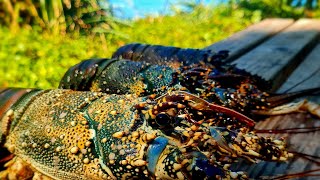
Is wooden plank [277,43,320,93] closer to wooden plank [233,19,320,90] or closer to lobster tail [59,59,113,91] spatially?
wooden plank [233,19,320,90]

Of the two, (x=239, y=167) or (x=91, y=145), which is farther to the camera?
(x=239, y=167)

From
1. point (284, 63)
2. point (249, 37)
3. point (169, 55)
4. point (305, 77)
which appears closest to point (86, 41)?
point (249, 37)

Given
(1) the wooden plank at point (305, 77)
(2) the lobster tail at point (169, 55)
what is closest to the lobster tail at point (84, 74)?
(2) the lobster tail at point (169, 55)

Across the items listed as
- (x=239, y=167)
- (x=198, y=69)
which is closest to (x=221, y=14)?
(x=198, y=69)

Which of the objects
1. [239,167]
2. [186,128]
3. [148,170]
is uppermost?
[186,128]

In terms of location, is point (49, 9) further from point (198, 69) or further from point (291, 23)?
point (198, 69)

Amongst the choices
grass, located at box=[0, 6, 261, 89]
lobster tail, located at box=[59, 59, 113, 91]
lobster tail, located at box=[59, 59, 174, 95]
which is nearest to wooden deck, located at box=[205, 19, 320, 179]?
lobster tail, located at box=[59, 59, 174, 95]

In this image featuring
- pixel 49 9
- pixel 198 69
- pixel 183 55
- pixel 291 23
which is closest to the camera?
pixel 198 69

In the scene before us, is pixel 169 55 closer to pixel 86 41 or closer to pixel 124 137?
pixel 124 137
